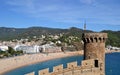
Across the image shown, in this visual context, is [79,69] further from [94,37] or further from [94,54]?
[94,37]

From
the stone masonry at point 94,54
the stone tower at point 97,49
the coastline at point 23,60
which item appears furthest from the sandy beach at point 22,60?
the stone tower at point 97,49

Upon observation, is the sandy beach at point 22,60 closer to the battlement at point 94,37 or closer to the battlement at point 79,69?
the battlement at point 94,37

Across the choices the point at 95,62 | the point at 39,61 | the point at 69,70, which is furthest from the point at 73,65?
the point at 39,61

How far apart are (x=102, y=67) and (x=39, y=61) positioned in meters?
95.5

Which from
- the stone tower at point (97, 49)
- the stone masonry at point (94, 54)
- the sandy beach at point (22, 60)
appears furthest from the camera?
the sandy beach at point (22, 60)

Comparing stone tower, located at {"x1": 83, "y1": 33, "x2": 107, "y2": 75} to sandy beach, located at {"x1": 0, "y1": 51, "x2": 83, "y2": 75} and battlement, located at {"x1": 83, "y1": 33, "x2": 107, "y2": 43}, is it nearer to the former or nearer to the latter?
battlement, located at {"x1": 83, "y1": 33, "x2": 107, "y2": 43}

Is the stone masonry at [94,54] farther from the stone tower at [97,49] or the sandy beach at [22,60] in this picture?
the sandy beach at [22,60]

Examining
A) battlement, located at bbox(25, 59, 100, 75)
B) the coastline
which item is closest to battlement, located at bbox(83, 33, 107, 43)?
battlement, located at bbox(25, 59, 100, 75)

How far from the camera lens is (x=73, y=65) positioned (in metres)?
18.8

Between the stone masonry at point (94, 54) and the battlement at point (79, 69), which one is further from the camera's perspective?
the stone masonry at point (94, 54)

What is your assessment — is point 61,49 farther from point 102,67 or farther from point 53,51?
point 102,67

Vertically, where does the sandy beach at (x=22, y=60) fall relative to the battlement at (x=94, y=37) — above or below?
below

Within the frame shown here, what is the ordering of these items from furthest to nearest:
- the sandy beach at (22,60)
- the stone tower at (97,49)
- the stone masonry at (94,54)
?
the sandy beach at (22,60) → the stone tower at (97,49) → the stone masonry at (94,54)

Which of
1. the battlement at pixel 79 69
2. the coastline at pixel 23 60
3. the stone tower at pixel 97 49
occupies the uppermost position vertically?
the stone tower at pixel 97 49
